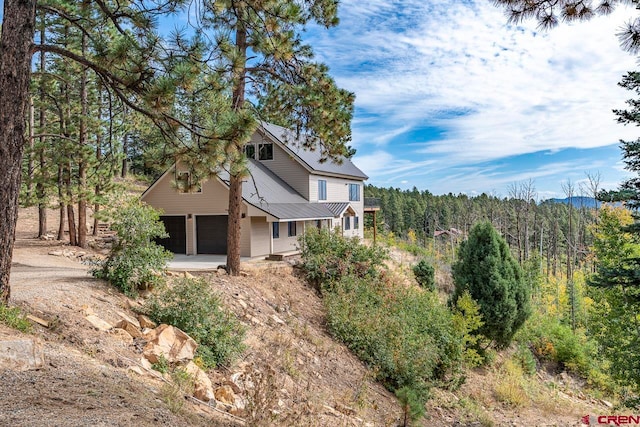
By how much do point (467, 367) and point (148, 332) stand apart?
31.0 ft

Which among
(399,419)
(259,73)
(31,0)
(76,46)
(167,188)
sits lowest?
(399,419)

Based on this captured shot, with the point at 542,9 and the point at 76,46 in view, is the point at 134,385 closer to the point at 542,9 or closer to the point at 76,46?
the point at 542,9

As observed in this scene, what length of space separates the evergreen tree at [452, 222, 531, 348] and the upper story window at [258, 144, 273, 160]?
12684 mm

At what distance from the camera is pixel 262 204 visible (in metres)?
17.3

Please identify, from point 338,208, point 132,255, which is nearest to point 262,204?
point 338,208

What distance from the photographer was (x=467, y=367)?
11.8 m

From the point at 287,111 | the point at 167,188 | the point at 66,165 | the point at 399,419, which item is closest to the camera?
the point at 399,419

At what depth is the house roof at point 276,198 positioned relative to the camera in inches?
680

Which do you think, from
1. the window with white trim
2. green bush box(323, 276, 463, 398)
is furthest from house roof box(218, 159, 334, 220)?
green bush box(323, 276, 463, 398)

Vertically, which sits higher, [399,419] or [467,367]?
[399,419]

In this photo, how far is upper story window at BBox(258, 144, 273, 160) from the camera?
22500mm

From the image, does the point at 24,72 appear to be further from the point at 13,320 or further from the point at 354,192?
the point at 354,192

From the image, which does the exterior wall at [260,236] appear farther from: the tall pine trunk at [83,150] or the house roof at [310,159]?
the tall pine trunk at [83,150]

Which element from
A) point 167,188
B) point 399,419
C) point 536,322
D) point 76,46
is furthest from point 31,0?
point 536,322
